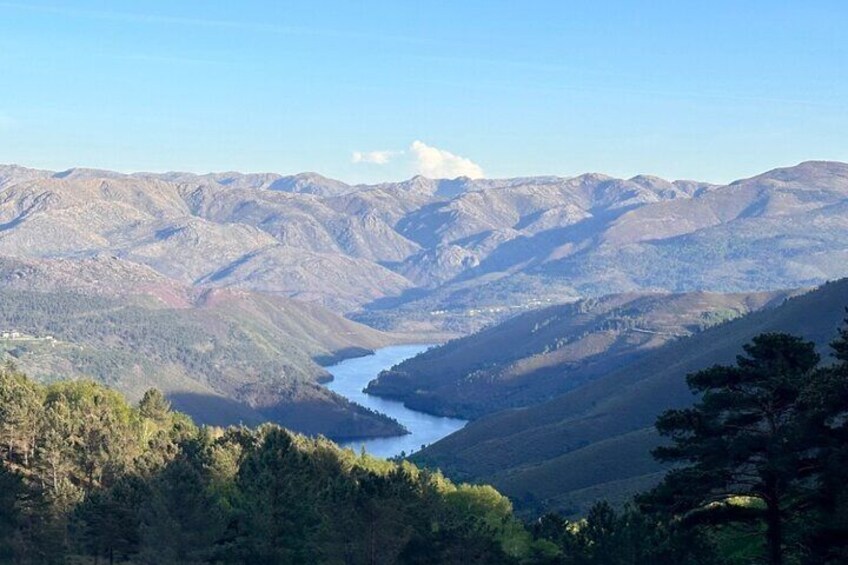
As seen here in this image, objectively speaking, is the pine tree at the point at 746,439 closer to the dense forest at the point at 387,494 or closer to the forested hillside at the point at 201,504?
the dense forest at the point at 387,494

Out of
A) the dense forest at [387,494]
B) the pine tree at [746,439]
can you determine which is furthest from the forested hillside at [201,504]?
the pine tree at [746,439]

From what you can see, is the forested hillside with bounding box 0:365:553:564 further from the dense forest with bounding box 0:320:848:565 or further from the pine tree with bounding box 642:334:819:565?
the pine tree with bounding box 642:334:819:565

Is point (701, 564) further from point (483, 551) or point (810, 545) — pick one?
point (483, 551)

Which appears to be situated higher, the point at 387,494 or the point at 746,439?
the point at 746,439

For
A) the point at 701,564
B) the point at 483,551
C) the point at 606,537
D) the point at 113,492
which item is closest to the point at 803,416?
the point at 701,564

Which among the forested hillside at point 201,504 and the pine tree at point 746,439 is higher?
the pine tree at point 746,439

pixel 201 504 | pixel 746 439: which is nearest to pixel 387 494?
pixel 201 504

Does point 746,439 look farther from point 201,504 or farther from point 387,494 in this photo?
point 201,504

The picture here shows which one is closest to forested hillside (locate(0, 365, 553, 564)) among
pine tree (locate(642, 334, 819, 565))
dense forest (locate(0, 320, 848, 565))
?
dense forest (locate(0, 320, 848, 565))
